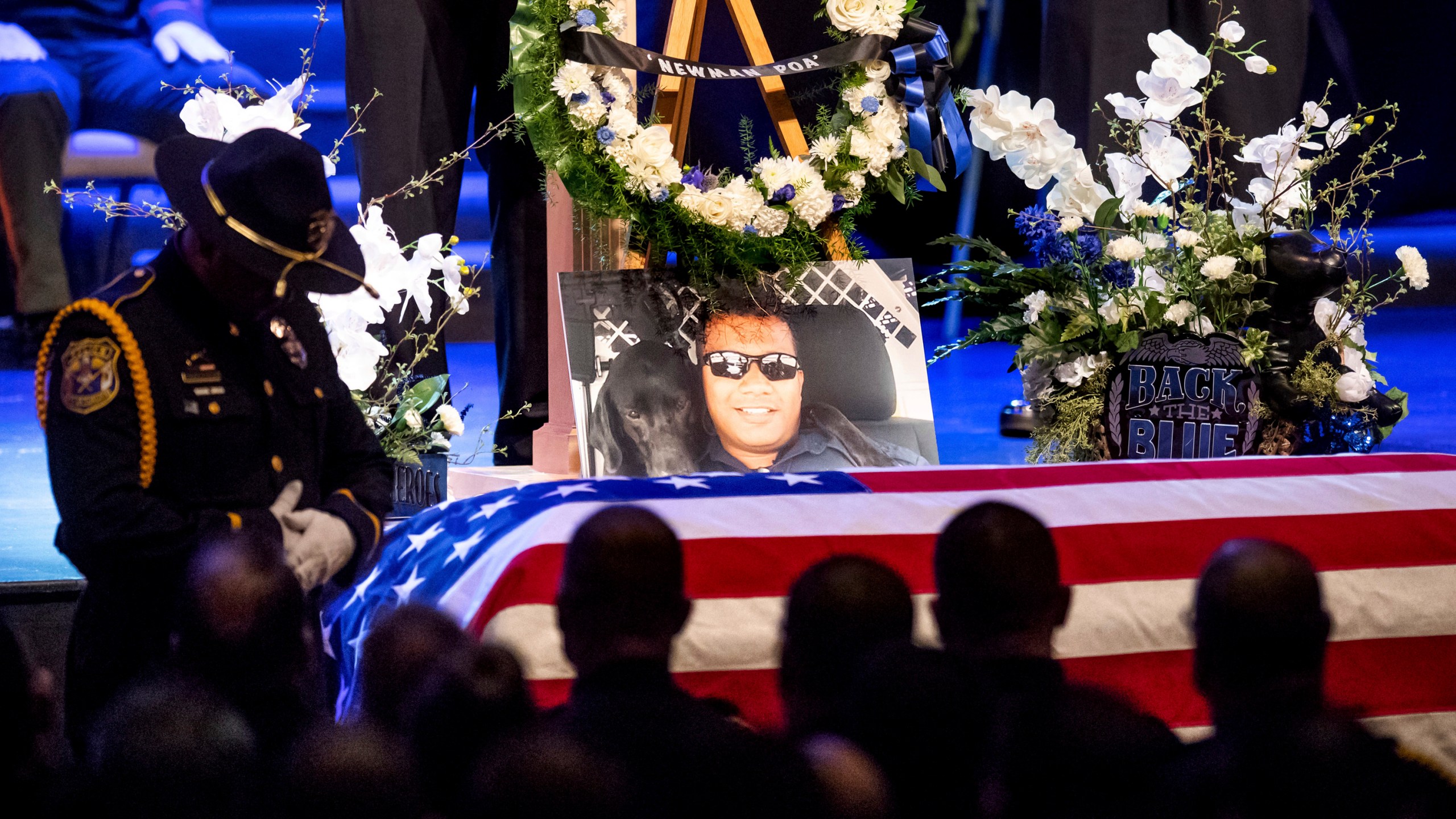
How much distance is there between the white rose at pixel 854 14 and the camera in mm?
2664

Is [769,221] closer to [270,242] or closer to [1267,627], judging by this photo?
[270,242]

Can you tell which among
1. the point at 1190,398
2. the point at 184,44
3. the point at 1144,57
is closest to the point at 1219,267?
the point at 1190,398

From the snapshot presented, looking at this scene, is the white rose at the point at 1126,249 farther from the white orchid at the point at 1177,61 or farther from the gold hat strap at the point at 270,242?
the gold hat strap at the point at 270,242

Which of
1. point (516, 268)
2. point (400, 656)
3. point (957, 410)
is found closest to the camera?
point (400, 656)

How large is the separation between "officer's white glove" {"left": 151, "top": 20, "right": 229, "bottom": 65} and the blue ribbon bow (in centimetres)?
351

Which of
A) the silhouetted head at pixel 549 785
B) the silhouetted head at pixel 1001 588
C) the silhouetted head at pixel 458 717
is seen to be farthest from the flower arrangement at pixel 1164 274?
the silhouetted head at pixel 549 785

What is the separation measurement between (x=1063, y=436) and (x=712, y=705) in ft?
5.36

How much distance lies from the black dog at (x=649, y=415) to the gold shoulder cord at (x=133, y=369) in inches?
46.6

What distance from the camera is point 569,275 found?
2.55 metres

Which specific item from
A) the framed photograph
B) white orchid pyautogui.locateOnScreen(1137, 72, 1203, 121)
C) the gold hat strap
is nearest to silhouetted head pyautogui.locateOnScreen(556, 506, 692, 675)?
the gold hat strap

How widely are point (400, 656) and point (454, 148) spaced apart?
7.03ft

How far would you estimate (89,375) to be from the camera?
→ 126cm

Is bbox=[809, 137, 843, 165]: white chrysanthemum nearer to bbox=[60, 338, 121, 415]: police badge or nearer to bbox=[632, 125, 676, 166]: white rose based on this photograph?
bbox=[632, 125, 676, 166]: white rose

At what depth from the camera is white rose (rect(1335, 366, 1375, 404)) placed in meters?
2.52
